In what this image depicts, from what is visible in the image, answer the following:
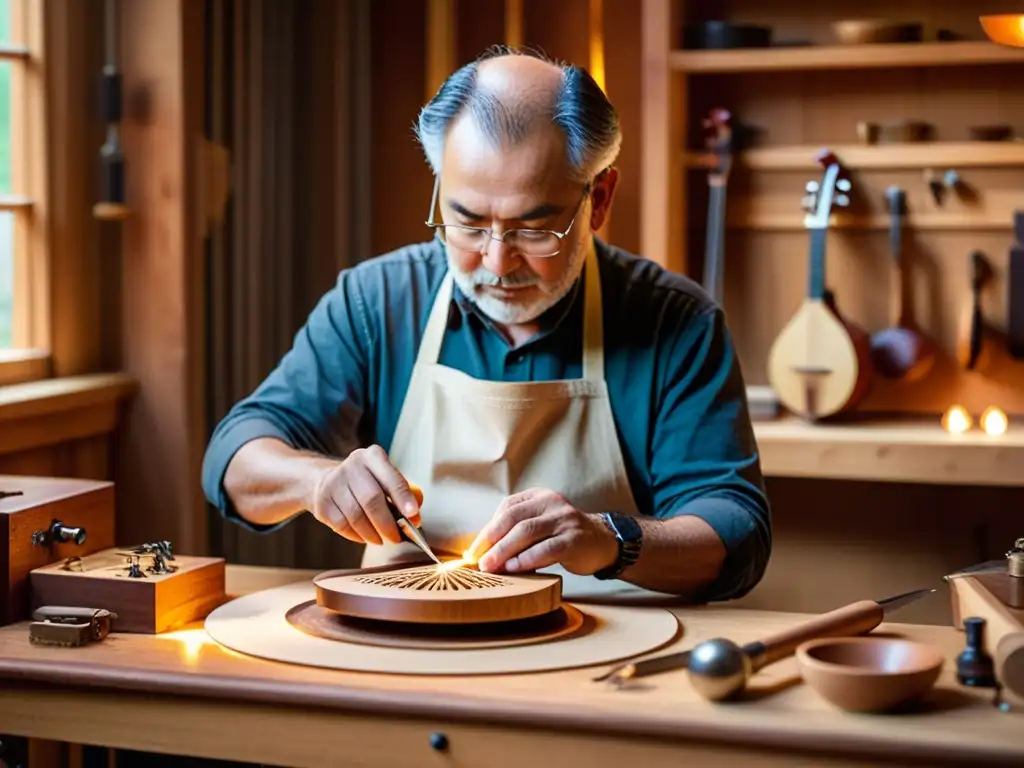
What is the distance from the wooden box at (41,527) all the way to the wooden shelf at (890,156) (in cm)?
240

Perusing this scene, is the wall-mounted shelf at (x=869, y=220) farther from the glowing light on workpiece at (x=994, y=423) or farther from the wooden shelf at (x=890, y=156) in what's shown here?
the glowing light on workpiece at (x=994, y=423)

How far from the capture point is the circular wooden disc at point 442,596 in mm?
1939

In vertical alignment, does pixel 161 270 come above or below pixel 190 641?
above

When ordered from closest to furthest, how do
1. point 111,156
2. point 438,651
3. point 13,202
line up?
point 438,651 → point 13,202 → point 111,156

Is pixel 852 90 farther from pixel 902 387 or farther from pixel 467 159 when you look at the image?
pixel 467 159

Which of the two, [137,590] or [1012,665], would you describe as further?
[137,590]

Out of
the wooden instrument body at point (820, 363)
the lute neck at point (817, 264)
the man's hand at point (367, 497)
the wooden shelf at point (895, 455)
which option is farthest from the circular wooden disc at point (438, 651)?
the lute neck at point (817, 264)

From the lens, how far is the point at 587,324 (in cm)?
265

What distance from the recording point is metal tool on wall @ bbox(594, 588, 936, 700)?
1.69m

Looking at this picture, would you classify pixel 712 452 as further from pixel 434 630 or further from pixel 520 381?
pixel 434 630

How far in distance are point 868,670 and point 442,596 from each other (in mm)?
591

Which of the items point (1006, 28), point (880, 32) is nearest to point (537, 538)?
point (1006, 28)

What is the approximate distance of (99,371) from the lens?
141 inches

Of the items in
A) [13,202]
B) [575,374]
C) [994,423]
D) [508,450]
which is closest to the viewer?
[508,450]
